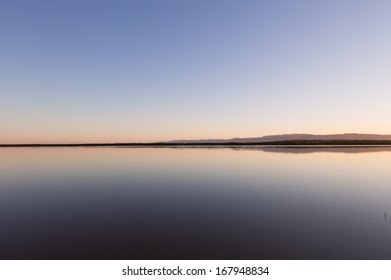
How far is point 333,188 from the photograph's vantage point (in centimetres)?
3028

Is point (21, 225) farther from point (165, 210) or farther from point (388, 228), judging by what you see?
point (388, 228)

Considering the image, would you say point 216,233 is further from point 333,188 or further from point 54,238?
point 333,188

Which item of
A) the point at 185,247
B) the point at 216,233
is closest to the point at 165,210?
the point at 216,233

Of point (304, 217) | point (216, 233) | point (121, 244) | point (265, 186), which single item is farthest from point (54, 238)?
point (265, 186)

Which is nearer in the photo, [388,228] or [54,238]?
[54,238]

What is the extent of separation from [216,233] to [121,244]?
5.00 metres

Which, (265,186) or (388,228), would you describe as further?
(265,186)

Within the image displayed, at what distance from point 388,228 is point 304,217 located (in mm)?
4708
